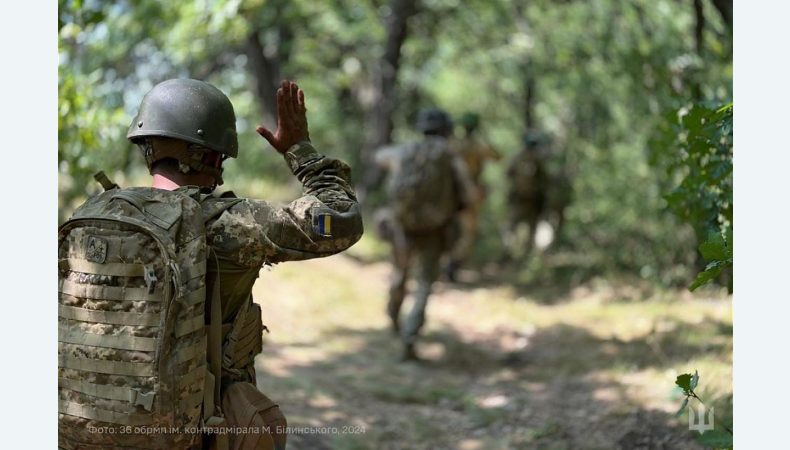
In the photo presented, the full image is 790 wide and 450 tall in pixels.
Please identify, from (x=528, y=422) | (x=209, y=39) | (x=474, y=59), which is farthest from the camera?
(x=474, y=59)

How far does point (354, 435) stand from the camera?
513 cm

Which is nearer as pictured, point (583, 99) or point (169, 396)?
point (169, 396)

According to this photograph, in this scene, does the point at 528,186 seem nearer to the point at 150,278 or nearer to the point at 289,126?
the point at 289,126

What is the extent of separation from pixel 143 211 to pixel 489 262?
429 inches

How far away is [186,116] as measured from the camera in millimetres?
2775

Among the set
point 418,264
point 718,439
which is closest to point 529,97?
point 418,264

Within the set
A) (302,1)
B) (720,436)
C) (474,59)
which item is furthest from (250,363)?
(474,59)

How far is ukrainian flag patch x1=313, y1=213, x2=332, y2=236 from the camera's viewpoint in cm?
270

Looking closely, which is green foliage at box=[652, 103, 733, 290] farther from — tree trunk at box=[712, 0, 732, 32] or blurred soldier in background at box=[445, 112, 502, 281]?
blurred soldier in background at box=[445, 112, 502, 281]

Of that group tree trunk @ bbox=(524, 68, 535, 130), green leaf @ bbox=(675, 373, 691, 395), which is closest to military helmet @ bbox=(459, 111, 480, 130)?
tree trunk @ bbox=(524, 68, 535, 130)

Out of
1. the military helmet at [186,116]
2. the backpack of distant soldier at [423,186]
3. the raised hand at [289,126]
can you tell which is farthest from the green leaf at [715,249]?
the backpack of distant soldier at [423,186]

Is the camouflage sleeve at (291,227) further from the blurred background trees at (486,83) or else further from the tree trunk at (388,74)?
the tree trunk at (388,74)

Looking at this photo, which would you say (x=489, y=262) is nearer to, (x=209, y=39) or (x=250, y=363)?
(x=209, y=39)

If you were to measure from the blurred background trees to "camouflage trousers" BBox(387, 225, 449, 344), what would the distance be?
2.05 meters
